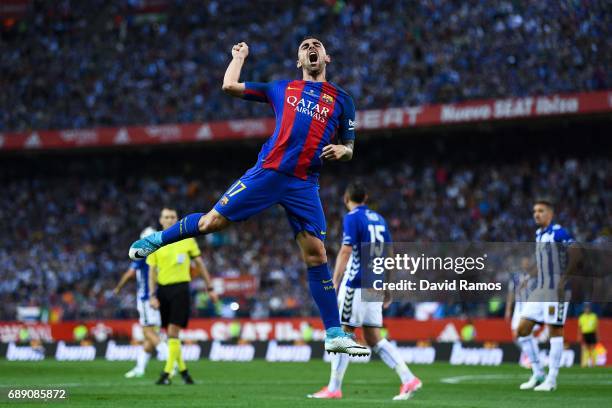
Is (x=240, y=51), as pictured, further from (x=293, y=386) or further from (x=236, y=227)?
(x=236, y=227)

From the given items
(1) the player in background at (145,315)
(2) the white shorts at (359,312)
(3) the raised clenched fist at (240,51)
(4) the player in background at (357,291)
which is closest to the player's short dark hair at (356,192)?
(4) the player in background at (357,291)

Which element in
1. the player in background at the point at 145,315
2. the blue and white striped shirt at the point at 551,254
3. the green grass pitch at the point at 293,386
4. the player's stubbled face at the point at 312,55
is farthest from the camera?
the player in background at the point at 145,315

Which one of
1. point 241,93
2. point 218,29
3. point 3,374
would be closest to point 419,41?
point 218,29

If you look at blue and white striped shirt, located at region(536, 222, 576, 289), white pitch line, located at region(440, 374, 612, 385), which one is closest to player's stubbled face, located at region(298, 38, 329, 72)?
blue and white striped shirt, located at region(536, 222, 576, 289)

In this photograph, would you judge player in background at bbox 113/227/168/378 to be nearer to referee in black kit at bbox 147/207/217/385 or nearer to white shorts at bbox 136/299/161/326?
white shorts at bbox 136/299/161/326

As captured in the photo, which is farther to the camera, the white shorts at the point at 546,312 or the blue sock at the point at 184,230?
the white shorts at the point at 546,312

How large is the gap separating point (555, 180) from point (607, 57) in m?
4.34

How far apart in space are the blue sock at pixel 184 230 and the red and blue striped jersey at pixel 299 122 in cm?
68

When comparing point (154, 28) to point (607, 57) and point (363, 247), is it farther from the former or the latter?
point (363, 247)

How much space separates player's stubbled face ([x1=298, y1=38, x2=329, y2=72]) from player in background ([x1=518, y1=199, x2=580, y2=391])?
244 inches

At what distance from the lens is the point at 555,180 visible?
33.7 meters

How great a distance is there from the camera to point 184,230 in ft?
28.3

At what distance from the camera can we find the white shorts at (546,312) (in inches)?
558

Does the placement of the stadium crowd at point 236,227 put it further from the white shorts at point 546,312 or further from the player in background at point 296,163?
the player in background at point 296,163
